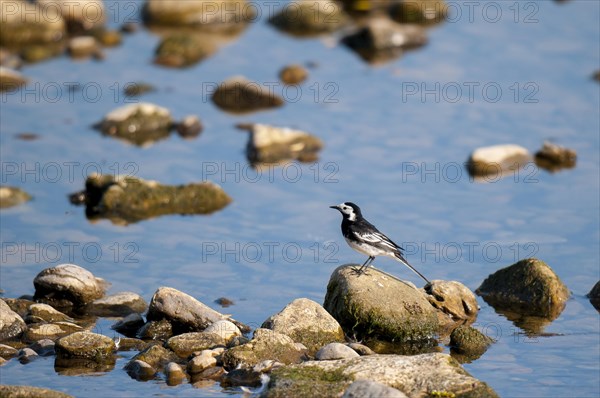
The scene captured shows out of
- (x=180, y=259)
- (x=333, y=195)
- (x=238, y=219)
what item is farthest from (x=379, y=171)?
(x=180, y=259)

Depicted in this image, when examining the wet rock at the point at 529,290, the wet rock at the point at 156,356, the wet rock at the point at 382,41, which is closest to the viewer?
the wet rock at the point at 156,356

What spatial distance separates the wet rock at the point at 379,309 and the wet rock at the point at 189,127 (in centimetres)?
1142

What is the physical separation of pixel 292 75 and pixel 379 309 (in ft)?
51.2

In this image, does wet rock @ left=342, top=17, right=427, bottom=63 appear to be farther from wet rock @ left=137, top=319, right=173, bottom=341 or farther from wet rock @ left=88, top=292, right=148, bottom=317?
wet rock @ left=137, top=319, right=173, bottom=341

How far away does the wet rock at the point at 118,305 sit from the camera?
64.7 feet

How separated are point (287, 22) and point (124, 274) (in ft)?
60.2

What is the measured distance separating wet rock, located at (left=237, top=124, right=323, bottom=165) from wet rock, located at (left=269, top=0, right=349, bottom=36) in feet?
34.0

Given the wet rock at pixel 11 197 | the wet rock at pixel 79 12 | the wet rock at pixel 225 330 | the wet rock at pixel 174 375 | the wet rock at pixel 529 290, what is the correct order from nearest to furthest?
the wet rock at pixel 174 375
the wet rock at pixel 225 330
the wet rock at pixel 529 290
the wet rock at pixel 11 197
the wet rock at pixel 79 12

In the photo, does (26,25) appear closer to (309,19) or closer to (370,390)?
(309,19)

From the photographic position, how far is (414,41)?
35594 millimetres

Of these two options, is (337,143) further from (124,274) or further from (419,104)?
(124,274)

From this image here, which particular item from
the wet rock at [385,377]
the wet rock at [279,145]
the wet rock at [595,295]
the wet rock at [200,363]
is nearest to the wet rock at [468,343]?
the wet rock at [385,377]

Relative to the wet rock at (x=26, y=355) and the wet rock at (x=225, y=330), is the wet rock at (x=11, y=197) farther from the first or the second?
the wet rock at (x=225, y=330)

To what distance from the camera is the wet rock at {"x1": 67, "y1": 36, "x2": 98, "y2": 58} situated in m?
35.3
